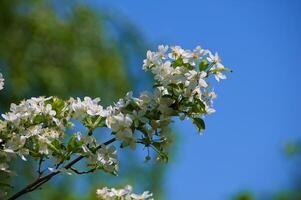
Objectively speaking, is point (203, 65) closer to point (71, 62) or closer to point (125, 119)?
point (125, 119)

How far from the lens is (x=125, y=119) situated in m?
1.95

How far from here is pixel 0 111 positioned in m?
8.77

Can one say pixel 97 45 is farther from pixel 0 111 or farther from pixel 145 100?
pixel 145 100

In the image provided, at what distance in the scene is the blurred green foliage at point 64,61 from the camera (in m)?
9.00

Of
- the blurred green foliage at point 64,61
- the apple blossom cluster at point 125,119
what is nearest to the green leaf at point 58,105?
the apple blossom cluster at point 125,119

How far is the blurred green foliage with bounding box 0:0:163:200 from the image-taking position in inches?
354

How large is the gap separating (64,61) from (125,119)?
7591mm

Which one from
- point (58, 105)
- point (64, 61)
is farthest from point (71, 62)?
point (58, 105)

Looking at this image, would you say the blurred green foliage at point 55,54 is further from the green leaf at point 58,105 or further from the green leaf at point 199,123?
the green leaf at point 199,123

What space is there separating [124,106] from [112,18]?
8.47 metres

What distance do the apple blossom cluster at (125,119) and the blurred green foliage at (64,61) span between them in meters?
6.53

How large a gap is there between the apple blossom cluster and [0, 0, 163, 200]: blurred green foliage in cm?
653

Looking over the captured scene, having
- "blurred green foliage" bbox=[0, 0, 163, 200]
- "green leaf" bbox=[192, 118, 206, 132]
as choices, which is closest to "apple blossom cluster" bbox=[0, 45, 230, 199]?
"green leaf" bbox=[192, 118, 206, 132]

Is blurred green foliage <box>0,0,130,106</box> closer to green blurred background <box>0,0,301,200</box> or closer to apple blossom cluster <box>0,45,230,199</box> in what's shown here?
green blurred background <box>0,0,301,200</box>
